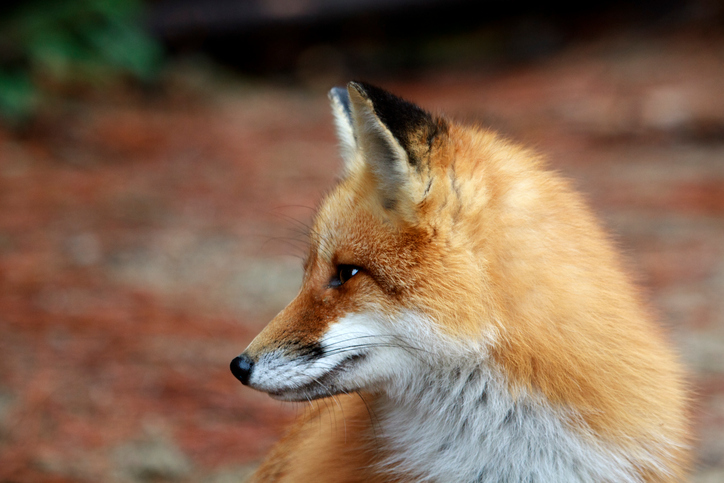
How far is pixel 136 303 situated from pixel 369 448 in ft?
10.6

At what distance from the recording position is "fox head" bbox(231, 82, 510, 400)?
2.24m

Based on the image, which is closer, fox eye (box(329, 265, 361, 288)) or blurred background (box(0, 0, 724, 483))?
fox eye (box(329, 265, 361, 288))

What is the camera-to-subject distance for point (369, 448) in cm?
263

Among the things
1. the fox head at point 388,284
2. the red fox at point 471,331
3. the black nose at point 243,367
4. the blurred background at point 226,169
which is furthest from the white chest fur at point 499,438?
the blurred background at point 226,169

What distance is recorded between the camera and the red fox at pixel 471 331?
7.38 feet

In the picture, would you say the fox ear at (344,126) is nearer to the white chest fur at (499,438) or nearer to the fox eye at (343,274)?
the fox eye at (343,274)

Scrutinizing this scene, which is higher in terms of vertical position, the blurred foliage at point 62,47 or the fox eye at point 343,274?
the blurred foliage at point 62,47

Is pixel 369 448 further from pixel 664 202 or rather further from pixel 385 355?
pixel 664 202

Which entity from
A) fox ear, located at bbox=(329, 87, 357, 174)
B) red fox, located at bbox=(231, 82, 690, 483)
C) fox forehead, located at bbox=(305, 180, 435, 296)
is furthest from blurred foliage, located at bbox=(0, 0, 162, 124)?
red fox, located at bbox=(231, 82, 690, 483)

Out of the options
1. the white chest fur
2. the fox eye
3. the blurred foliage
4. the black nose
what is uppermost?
the blurred foliage

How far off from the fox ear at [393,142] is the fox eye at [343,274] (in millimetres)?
253

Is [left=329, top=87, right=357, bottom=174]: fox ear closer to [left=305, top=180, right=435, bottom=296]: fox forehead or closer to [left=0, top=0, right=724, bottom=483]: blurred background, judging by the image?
[left=305, top=180, right=435, bottom=296]: fox forehead

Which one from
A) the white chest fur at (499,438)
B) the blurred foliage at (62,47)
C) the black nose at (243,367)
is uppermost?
the blurred foliage at (62,47)

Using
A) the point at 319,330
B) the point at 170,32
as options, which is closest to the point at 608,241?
the point at 319,330
